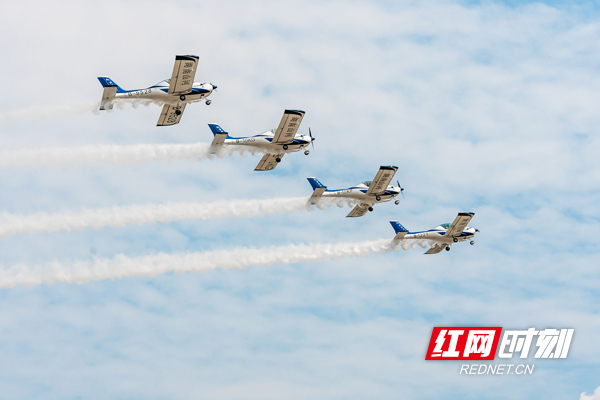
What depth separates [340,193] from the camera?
66500 mm

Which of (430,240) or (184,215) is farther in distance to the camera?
(430,240)

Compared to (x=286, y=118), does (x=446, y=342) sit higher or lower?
lower

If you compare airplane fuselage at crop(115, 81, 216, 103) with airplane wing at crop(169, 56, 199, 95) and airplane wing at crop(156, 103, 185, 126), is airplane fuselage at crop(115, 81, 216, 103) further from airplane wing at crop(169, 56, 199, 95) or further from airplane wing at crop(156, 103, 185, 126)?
airplane wing at crop(156, 103, 185, 126)

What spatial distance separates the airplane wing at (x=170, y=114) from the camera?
61.3m

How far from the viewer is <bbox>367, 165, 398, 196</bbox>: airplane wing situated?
66312 millimetres

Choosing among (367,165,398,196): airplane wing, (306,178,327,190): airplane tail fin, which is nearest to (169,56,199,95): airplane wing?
(306,178,327,190): airplane tail fin

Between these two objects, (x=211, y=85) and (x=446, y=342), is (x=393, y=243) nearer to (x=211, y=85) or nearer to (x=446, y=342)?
(x=446, y=342)

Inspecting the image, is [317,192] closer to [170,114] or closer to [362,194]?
[362,194]

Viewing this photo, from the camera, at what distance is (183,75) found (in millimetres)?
59094

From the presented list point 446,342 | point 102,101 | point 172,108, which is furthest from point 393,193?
point 102,101

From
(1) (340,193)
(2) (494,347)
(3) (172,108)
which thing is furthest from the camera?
(1) (340,193)

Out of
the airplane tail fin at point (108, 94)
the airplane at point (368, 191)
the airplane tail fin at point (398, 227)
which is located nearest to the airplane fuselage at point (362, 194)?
the airplane at point (368, 191)

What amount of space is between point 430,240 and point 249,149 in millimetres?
18436

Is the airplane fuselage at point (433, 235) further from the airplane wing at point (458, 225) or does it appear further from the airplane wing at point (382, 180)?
the airplane wing at point (382, 180)
